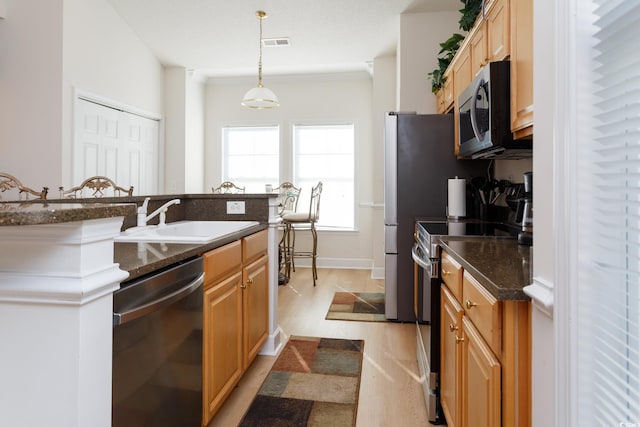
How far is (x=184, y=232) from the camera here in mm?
2197

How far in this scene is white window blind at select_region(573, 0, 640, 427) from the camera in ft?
2.15

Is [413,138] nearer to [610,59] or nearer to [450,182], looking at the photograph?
[450,182]

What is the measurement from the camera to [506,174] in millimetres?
2955

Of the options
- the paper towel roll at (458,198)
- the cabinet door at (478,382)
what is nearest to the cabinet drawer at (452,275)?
the cabinet door at (478,382)

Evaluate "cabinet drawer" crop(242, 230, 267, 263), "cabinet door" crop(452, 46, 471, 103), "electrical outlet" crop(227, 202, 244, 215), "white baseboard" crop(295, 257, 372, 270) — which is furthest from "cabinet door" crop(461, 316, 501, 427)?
"white baseboard" crop(295, 257, 372, 270)

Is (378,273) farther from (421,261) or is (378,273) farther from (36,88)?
(36,88)

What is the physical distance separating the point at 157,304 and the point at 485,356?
39.1 inches

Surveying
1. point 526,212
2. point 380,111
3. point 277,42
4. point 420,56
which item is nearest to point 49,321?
point 526,212

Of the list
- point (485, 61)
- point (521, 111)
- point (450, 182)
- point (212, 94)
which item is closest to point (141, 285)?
point (521, 111)

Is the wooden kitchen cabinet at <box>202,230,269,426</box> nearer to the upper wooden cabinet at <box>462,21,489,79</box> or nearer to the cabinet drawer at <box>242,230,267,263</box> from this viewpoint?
the cabinet drawer at <box>242,230,267,263</box>

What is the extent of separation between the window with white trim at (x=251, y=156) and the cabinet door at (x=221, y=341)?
162 inches

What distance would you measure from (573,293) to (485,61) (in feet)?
5.95

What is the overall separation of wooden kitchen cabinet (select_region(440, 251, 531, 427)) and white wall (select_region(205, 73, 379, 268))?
13.5ft

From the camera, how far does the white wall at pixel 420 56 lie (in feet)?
13.5
